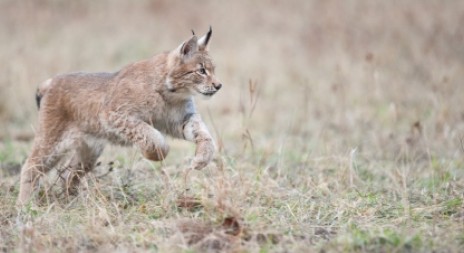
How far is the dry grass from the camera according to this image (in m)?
5.25

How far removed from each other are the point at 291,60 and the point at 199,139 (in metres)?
8.18

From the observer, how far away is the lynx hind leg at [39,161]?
679 cm

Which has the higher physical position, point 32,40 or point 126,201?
point 32,40

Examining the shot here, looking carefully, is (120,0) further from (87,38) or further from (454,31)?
(454,31)

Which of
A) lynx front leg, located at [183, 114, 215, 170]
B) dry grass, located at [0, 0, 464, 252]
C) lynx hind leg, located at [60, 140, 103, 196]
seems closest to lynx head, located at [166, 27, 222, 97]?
lynx front leg, located at [183, 114, 215, 170]

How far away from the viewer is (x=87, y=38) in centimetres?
1521

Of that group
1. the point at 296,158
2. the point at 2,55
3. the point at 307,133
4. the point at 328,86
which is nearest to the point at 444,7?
the point at 328,86

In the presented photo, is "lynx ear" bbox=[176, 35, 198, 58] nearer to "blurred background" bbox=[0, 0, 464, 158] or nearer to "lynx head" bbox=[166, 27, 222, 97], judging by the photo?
"lynx head" bbox=[166, 27, 222, 97]

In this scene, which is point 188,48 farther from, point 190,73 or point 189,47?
point 190,73

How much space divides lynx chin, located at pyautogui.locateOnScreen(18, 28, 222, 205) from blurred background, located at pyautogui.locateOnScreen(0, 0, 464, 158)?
2.20 meters

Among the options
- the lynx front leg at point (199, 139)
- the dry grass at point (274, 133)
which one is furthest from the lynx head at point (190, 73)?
the dry grass at point (274, 133)

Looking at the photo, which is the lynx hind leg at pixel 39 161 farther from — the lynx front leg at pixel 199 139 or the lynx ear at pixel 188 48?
the lynx ear at pixel 188 48

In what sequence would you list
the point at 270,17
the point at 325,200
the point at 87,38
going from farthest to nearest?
the point at 270,17 → the point at 87,38 → the point at 325,200

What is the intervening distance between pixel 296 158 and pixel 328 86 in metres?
4.56
